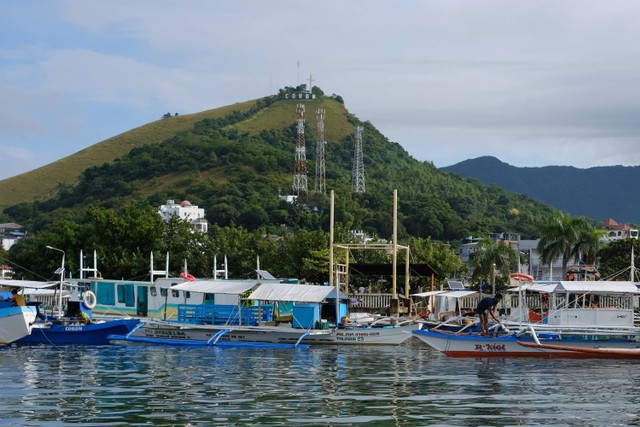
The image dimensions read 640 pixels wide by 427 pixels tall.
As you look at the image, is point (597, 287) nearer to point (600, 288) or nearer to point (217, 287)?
point (600, 288)

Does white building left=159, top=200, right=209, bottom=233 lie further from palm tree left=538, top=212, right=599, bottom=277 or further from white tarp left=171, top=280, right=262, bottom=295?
white tarp left=171, top=280, right=262, bottom=295

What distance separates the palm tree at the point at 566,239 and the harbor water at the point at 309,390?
39.1 metres

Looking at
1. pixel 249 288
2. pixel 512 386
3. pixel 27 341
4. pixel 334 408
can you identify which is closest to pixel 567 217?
pixel 249 288

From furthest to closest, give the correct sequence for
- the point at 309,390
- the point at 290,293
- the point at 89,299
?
1. the point at 89,299
2. the point at 290,293
3. the point at 309,390

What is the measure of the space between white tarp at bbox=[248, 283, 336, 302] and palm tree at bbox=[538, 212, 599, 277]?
3474 cm

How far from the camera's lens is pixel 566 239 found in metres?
79.5

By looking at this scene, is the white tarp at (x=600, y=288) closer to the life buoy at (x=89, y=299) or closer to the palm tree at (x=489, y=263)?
the life buoy at (x=89, y=299)

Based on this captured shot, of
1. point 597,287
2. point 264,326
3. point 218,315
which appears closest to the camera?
point 597,287

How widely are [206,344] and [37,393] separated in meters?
19.0

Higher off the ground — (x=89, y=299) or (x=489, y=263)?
(x=489, y=263)

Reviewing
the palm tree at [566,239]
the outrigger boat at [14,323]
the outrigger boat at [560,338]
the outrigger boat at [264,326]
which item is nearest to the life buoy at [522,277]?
the outrigger boat at [560,338]

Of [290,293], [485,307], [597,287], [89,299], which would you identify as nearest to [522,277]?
[597,287]

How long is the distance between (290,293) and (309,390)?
1946 cm

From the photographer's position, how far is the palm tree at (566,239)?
261ft
